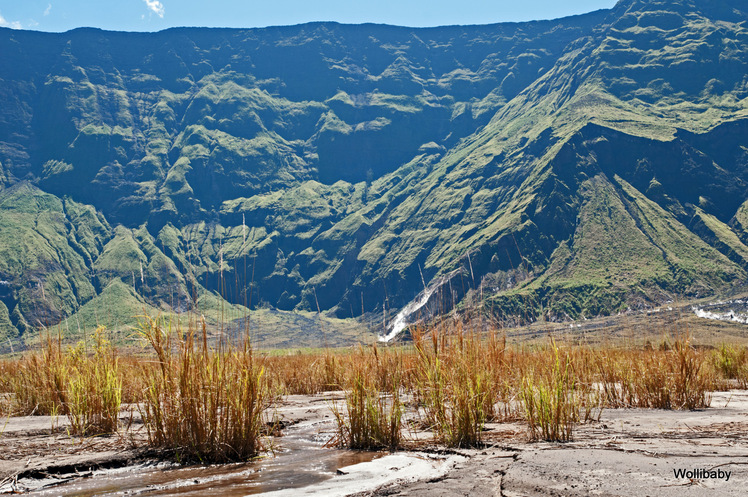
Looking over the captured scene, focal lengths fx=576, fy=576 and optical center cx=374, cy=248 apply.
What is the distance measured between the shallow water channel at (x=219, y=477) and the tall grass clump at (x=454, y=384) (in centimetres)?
77

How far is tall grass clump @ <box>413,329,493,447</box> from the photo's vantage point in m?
5.65

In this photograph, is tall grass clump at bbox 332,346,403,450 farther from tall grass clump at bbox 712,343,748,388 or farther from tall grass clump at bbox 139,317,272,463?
tall grass clump at bbox 712,343,748,388

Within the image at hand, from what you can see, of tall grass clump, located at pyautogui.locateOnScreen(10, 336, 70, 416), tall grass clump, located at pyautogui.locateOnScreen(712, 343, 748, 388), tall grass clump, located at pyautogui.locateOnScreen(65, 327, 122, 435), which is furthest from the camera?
tall grass clump, located at pyautogui.locateOnScreen(712, 343, 748, 388)

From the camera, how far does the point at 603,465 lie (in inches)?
174

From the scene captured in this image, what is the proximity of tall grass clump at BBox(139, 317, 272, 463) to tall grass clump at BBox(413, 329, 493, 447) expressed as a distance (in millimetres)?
1786

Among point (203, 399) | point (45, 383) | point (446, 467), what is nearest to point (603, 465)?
point (446, 467)

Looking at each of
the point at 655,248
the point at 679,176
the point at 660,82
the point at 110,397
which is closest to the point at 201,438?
the point at 110,397

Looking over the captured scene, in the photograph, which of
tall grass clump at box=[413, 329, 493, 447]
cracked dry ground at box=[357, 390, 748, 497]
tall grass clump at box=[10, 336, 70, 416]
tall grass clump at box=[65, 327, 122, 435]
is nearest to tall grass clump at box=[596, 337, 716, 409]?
cracked dry ground at box=[357, 390, 748, 497]

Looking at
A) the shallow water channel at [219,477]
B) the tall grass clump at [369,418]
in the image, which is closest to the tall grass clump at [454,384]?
the tall grass clump at [369,418]

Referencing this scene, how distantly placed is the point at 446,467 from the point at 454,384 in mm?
875

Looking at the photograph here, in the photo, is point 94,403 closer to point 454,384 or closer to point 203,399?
point 203,399

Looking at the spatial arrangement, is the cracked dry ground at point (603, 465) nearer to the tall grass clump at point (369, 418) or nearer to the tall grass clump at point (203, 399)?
the tall grass clump at point (369, 418)

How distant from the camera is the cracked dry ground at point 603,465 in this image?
391cm

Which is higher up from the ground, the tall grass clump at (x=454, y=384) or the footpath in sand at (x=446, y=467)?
the tall grass clump at (x=454, y=384)
